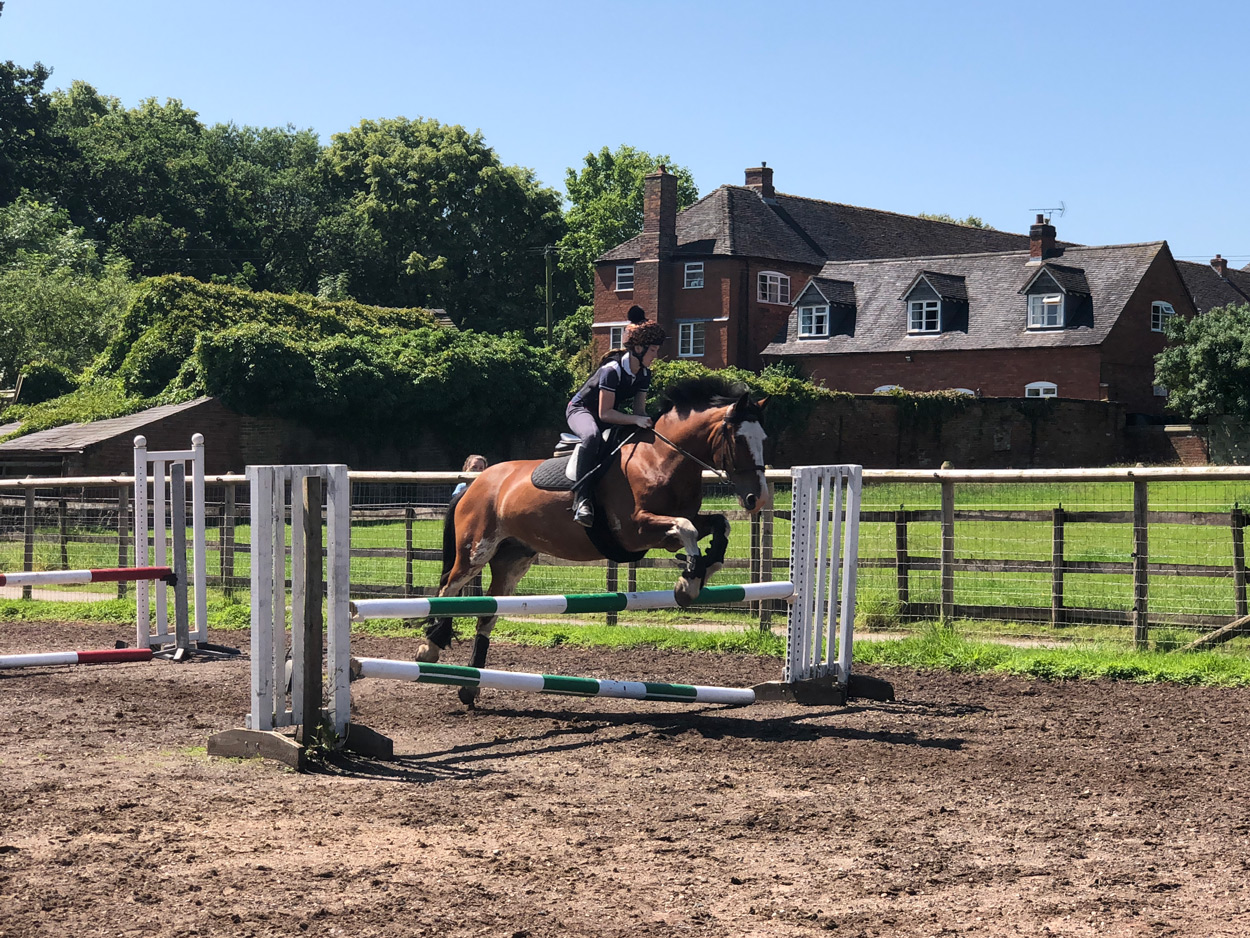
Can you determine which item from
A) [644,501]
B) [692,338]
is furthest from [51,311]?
[644,501]

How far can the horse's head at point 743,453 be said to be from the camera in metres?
8.13

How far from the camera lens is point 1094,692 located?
30.3 ft

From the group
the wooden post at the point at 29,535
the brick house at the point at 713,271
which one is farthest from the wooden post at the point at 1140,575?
the brick house at the point at 713,271

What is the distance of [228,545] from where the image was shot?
15273mm

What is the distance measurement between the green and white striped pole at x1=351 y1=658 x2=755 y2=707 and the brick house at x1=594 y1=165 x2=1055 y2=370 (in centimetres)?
4758

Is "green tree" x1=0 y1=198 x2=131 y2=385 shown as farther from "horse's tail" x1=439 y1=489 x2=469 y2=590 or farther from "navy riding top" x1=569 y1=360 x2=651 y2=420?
"navy riding top" x1=569 y1=360 x2=651 y2=420

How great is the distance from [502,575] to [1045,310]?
46.6 meters

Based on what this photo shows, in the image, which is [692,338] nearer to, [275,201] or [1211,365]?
[1211,365]

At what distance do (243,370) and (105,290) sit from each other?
18.1 meters


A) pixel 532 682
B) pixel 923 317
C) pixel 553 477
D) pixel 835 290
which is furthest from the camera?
pixel 835 290

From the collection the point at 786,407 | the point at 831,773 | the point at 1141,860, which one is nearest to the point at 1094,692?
the point at 831,773

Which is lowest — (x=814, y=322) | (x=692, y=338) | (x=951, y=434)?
(x=951, y=434)

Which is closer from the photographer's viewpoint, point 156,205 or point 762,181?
point 762,181

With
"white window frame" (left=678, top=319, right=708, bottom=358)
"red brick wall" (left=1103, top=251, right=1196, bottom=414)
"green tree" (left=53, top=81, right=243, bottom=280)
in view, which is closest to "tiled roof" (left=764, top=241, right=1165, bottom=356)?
"red brick wall" (left=1103, top=251, right=1196, bottom=414)
